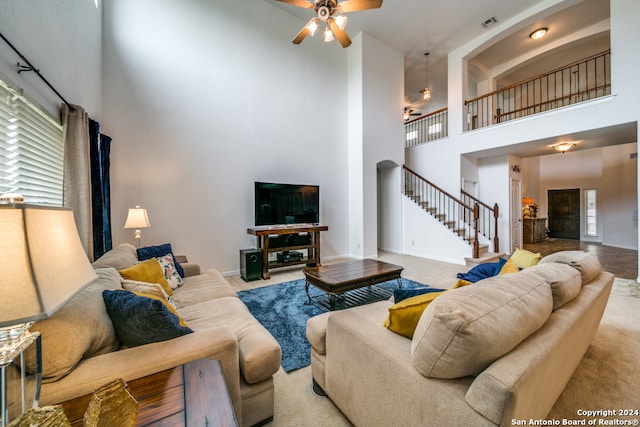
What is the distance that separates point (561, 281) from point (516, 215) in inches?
252

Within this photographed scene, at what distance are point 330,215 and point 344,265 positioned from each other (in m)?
2.38

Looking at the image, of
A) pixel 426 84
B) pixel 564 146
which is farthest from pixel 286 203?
pixel 426 84

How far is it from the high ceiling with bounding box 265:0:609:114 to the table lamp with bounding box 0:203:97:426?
6.04m

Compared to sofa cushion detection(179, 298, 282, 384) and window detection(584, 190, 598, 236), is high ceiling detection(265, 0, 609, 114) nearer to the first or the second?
→ window detection(584, 190, 598, 236)

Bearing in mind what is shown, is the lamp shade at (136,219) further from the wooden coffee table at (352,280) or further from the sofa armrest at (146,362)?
→ the sofa armrest at (146,362)

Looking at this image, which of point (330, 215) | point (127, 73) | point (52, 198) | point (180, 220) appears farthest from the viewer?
point (330, 215)

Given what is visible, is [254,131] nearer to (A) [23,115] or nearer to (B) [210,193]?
(B) [210,193]

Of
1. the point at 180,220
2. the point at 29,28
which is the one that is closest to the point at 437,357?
the point at 29,28

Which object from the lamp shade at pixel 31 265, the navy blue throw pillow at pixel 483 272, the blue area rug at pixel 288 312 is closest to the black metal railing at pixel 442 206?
the blue area rug at pixel 288 312

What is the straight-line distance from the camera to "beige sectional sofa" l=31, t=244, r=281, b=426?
931 millimetres

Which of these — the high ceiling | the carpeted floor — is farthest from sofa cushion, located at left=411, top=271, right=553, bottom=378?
the high ceiling

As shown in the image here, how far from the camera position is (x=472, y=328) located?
846 millimetres

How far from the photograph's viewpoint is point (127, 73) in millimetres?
3754

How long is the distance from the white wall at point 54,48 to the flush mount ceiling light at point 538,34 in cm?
856
